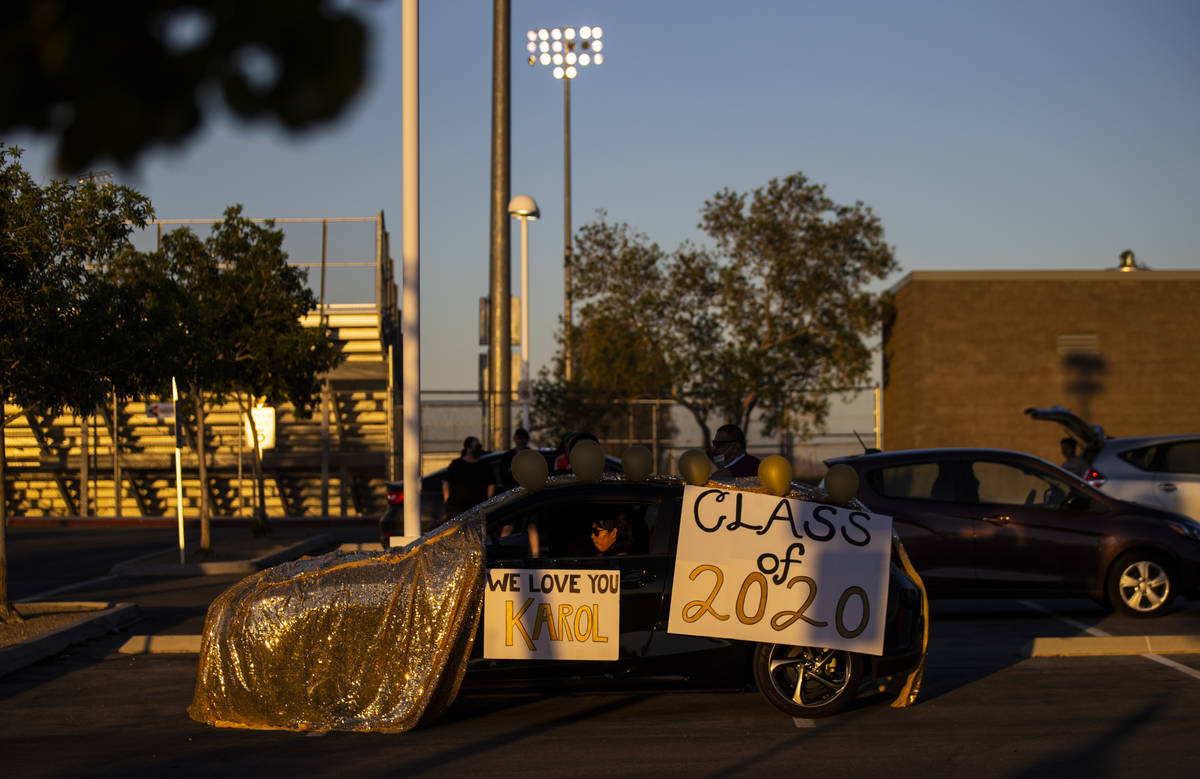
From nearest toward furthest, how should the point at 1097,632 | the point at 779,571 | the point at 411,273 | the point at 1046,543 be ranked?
the point at 779,571 → the point at 1097,632 → the point at 1046,543 → the point at 411,273

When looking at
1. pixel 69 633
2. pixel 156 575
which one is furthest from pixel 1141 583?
pixel 156 575

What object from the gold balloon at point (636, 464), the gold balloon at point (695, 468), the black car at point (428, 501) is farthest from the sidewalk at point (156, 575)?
the gold balloon at point (695, 468)

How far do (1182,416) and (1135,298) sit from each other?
3.05 meters

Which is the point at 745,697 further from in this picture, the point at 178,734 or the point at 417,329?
the point at 417,329

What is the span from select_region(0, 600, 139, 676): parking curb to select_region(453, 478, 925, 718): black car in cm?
456

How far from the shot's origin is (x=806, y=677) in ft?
25.1

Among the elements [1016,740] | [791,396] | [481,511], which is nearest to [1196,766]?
[1016,740]

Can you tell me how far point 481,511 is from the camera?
301 inches

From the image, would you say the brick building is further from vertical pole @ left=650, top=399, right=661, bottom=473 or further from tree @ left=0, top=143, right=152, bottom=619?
tree @ left=0, top=143, right=152, bottom=619

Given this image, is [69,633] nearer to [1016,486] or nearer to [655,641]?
[655,641]

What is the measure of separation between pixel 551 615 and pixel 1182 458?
1073 cm

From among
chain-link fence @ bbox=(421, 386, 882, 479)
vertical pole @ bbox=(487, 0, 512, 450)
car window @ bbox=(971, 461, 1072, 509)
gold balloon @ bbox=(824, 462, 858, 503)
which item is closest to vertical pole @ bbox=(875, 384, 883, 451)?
chain-link fence @ bbox=(421, 386, 882, 479)

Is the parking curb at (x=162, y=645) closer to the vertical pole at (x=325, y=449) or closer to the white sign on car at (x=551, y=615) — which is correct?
the white sign on car at (x=551, y=615)

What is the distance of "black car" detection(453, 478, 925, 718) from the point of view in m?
7.45
